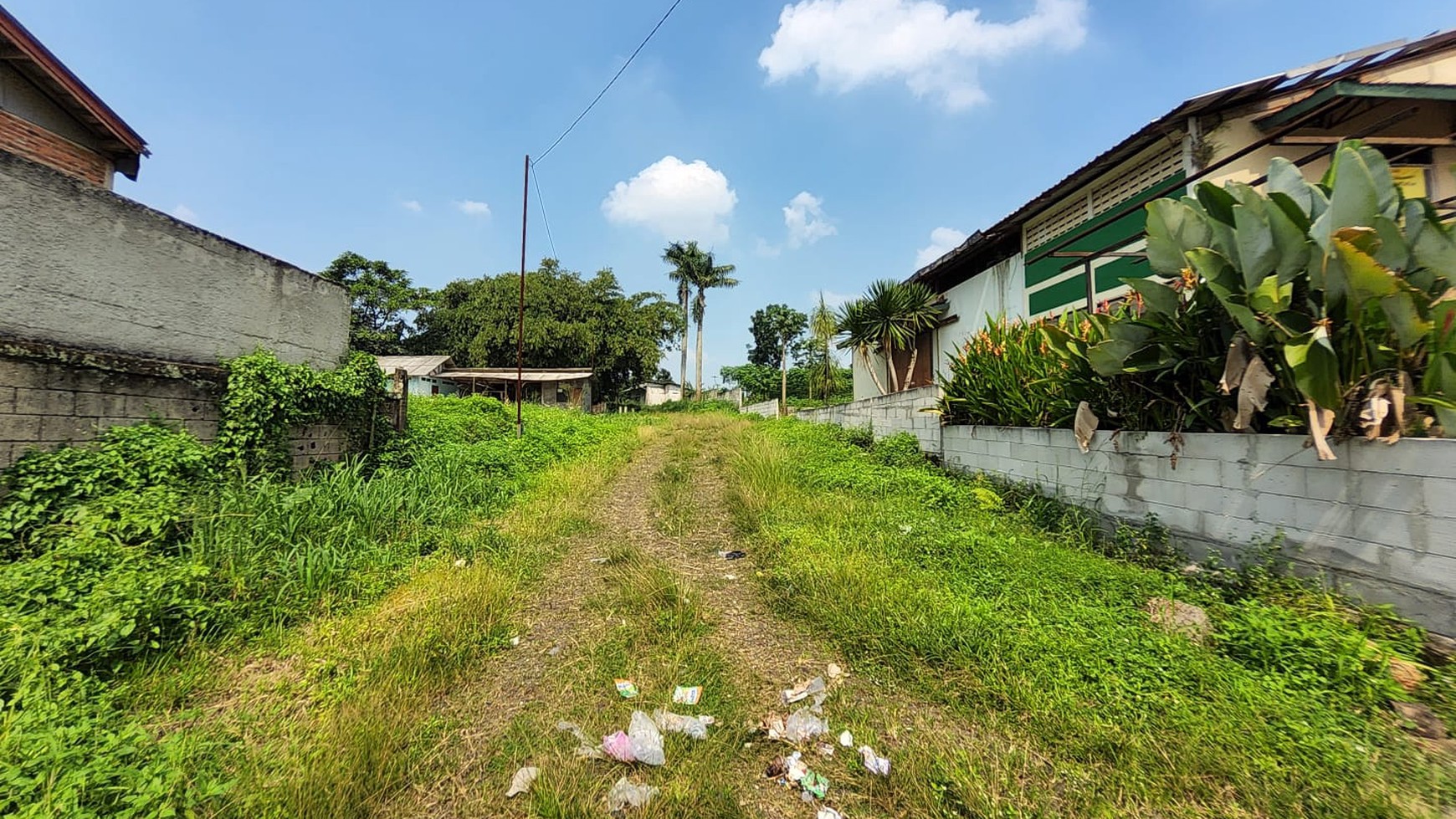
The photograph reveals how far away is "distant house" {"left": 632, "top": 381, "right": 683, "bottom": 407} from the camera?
31.2 metres

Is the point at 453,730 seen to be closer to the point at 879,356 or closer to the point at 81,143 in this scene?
the point at 81,143

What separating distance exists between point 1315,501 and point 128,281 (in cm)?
821

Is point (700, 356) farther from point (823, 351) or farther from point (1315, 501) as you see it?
point (1315, 501)

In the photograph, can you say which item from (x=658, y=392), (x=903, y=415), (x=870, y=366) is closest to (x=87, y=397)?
(x=903, y=415)

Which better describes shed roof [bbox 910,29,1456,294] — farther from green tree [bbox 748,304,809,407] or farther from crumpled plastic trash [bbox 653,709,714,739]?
green tree [bbox 748,304,809,407]

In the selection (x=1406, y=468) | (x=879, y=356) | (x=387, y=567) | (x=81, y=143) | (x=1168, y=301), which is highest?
(x=81, y=143)

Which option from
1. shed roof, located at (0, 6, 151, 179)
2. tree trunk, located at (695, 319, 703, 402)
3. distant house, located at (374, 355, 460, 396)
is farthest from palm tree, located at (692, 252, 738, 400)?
shed roof, located at (0, 6, 151, 179)

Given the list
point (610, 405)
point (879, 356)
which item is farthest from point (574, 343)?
point (879, 356)

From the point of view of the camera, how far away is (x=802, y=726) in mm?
1938

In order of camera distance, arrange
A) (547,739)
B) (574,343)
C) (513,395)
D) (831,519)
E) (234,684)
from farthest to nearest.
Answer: (574,343), (513,395), (831,519), (234,684), (547,739)

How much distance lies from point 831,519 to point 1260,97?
24.0 feet

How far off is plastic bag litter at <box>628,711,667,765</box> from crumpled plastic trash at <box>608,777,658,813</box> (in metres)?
0.11

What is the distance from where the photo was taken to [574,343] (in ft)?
80.0

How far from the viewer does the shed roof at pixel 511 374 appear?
21.6 metres
